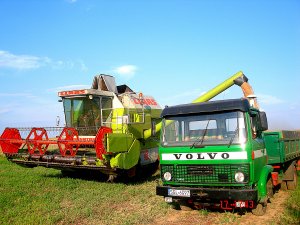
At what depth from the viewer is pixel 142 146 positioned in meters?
12.2

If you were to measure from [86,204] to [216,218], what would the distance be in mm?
3274

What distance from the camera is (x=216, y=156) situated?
20.4 ft

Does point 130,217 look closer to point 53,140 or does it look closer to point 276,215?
point 276,215

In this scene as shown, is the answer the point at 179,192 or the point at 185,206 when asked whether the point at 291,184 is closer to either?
the point at 185,206

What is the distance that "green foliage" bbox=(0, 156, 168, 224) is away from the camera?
269 inches

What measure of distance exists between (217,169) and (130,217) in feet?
6.93

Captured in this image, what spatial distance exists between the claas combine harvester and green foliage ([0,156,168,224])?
23.2 inches

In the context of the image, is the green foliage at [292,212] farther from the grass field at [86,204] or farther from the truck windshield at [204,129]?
the truck windshield at [204,129]

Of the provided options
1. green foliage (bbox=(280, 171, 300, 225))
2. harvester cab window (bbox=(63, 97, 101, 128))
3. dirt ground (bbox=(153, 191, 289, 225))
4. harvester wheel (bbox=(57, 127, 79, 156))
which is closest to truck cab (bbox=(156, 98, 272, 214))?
dirt ground (bbox=(153, 191, 289, 225))

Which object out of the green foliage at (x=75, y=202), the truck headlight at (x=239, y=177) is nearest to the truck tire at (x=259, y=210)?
the truck headlight at (x=239, y=177)

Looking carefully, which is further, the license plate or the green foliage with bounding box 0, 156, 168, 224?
the green foliage with bounding box 0, 156, 168, 224

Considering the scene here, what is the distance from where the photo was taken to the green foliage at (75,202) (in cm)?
683

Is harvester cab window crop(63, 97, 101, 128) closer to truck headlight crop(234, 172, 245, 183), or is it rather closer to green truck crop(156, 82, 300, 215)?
green truck crop(156, 82, 300, 215)

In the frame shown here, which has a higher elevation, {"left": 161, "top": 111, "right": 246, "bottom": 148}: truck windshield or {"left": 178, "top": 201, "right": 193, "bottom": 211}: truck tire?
{"left": 161, "top": 111, "right": 246, "bottom": 148}: truck windshield
